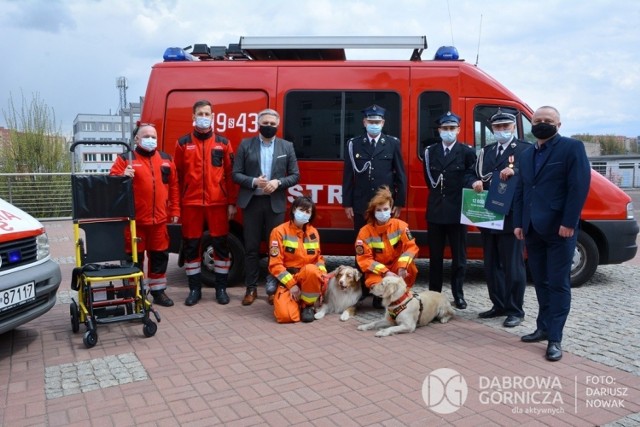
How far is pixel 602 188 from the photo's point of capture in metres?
6.09

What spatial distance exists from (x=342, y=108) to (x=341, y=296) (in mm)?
2226

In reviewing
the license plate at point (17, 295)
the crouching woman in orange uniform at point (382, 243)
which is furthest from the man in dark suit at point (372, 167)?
the license plate at point (17, 295)

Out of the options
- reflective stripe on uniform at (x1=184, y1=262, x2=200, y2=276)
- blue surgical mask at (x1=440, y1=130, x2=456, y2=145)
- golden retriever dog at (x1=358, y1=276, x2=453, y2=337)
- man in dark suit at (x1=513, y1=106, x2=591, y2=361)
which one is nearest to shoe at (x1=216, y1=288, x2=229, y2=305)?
reflective stripe on uniform at (x1=184, y1=262, x2=200, y2=276)

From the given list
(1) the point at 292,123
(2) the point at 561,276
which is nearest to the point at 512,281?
(2) the point at 561,276

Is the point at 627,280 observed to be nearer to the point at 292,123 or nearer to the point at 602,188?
the point at 602,188

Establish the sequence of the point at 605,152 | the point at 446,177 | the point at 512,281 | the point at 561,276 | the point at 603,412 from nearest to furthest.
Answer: the point at 603,412
the point at 561,276
the point at 512,281
the point at 446,177
the point at 605,152

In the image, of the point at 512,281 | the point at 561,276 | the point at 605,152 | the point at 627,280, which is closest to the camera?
the point at 561,276

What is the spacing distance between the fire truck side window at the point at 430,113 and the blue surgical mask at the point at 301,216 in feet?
5.37

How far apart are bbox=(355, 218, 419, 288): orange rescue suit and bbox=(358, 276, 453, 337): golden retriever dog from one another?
453mm

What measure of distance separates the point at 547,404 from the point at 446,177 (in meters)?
2.57

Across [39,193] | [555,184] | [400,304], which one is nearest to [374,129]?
[400,304]

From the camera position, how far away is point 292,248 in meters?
5.29

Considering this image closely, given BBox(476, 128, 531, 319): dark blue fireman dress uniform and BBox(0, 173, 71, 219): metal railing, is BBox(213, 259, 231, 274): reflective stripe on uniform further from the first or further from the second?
BBox(0, 173, 71, 219): metal railing

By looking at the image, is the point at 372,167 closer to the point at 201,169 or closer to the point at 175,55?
the point at 201,169
